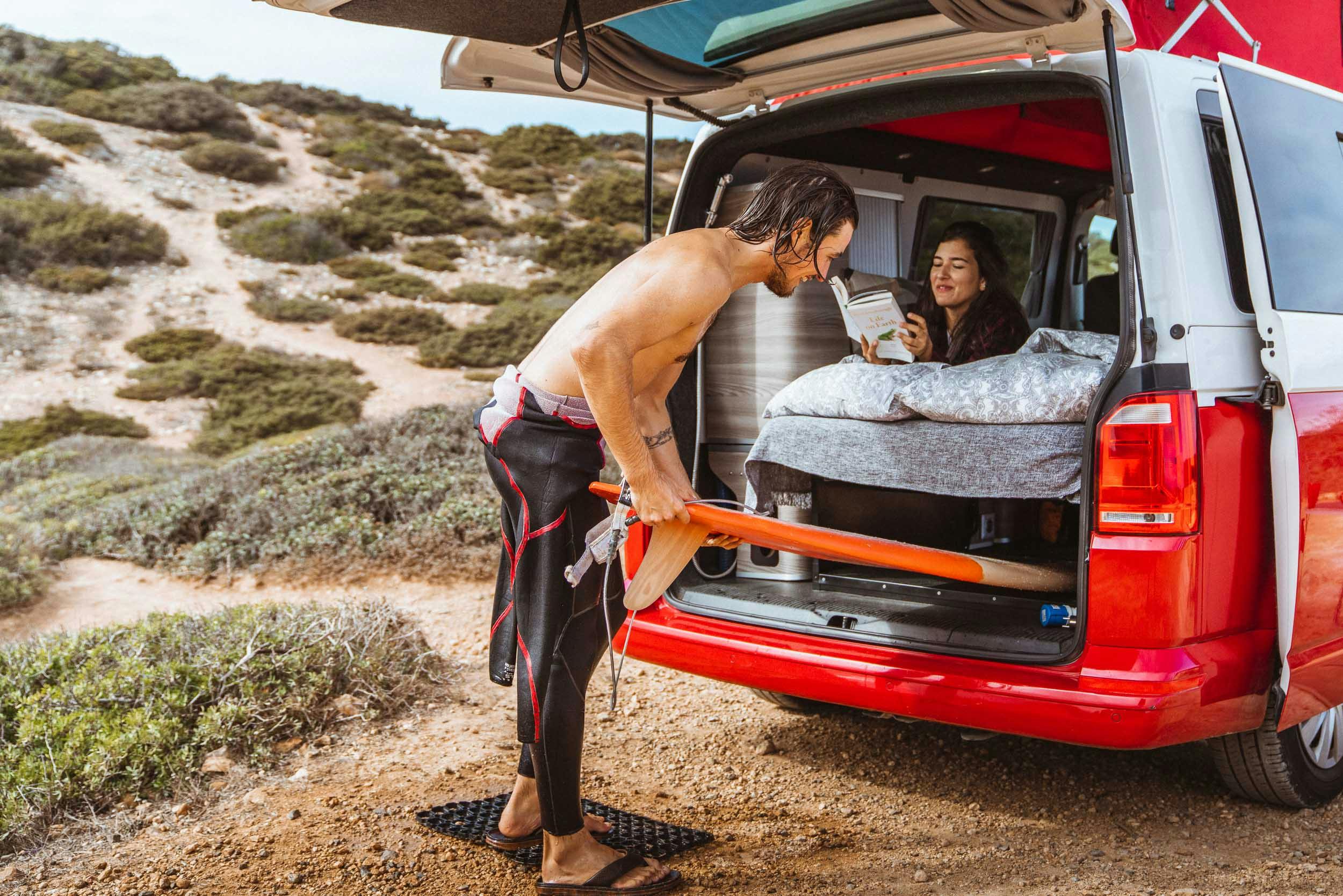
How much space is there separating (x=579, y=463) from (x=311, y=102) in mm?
30646

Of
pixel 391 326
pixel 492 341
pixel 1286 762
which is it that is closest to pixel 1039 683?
pixel 1286 762

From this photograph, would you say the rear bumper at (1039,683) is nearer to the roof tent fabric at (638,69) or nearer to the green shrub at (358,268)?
the roof tent fabric at (638,69)

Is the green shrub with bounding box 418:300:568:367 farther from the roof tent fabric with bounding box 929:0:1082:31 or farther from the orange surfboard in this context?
the roof tent fabric with bounding box 929:0:1082:31

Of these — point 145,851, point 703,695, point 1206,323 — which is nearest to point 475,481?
point 703,695

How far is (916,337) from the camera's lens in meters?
4.11

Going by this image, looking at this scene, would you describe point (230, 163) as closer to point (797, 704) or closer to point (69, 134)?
point (69, 134)

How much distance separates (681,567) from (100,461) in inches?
431

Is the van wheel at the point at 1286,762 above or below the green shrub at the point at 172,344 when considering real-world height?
below

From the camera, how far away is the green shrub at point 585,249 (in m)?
22.7

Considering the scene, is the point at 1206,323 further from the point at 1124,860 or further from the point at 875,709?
the point at 1124,860

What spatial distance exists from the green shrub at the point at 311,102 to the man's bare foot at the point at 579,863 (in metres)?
30.1

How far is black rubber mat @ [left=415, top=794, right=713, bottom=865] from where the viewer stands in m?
2.98

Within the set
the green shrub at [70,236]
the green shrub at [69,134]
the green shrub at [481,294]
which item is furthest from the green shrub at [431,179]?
the green shrub at [69,134]

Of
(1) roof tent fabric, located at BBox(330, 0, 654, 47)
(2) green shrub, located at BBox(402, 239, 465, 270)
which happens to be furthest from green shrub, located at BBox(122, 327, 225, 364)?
(1) roof tent fabric, located at BBox(330, 0, 654, 47)
